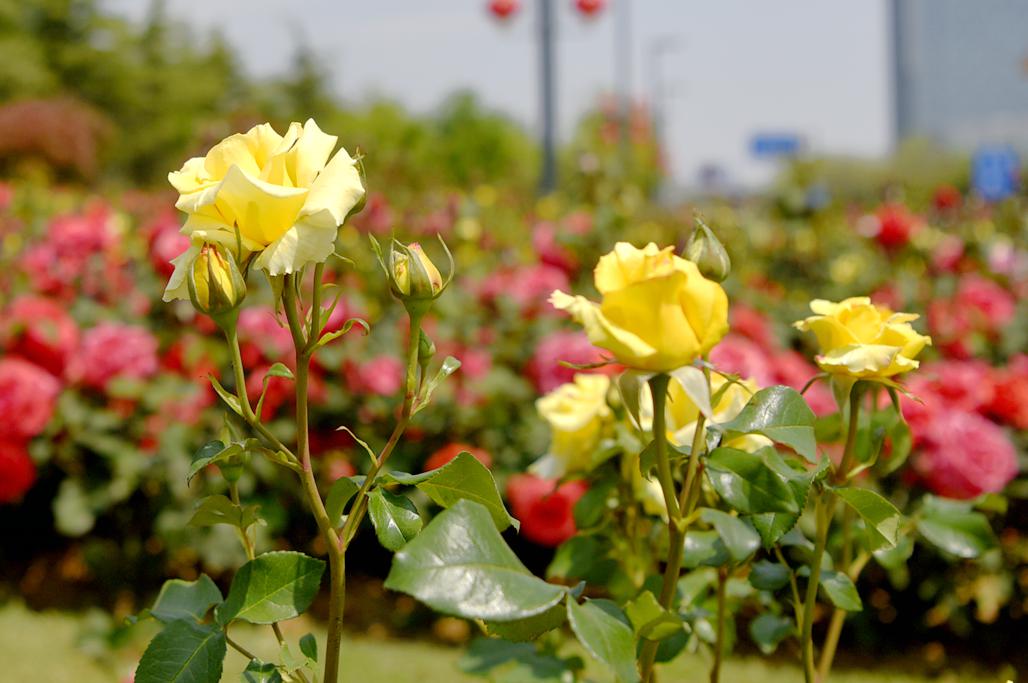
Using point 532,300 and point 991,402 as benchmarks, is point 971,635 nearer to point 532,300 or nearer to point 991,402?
point 991,402

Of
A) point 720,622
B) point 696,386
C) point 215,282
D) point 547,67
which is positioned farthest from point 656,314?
point 547,67

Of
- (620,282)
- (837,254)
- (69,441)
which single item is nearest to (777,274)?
(837,254)

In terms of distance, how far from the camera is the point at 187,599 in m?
0.74

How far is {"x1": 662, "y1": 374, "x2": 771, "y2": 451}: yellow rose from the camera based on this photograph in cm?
79

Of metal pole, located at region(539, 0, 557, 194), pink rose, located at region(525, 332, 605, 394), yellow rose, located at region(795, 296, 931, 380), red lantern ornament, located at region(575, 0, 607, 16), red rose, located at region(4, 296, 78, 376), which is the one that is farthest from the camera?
metal pole, located at region(539, 0, 557, 194)

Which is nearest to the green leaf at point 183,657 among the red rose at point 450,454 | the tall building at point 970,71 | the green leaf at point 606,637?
the green leaf at point 606,637

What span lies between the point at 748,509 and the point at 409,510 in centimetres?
21

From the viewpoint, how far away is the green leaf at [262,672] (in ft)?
2.10

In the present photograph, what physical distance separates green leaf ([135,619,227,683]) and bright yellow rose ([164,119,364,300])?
0.20m

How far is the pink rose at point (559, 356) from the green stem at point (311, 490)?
1660mm

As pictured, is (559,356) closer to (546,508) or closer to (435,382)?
(546,508)

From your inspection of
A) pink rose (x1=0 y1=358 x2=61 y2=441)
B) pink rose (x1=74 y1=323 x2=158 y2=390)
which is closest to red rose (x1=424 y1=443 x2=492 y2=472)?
pink rose (x1=74 y1=323 x2=158 y2=390)

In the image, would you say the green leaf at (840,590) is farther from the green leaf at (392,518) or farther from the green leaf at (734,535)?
the green leaf at (392,518)

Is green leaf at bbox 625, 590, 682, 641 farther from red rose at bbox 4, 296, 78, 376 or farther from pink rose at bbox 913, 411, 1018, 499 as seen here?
red rose at bbox 4, 296, 78, 376
